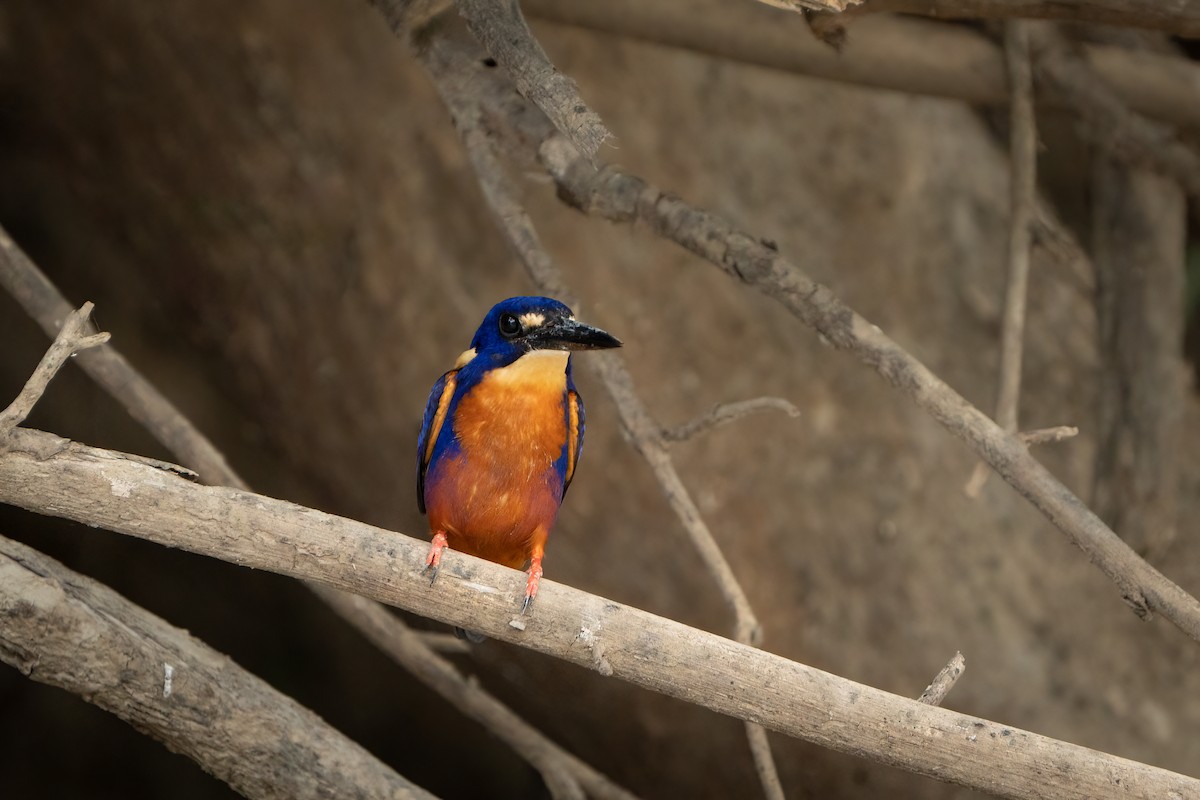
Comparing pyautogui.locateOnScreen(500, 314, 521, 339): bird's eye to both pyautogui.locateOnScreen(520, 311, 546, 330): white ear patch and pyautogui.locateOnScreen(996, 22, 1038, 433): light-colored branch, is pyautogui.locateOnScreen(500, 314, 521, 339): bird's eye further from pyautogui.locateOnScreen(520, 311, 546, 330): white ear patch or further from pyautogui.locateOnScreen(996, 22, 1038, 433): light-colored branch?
pyautogui.locateOnScreen(996, 22, 1038, 433): light-colored branch

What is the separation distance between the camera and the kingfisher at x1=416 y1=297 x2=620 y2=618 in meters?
2.43

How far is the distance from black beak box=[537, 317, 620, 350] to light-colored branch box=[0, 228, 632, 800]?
3.87 feet

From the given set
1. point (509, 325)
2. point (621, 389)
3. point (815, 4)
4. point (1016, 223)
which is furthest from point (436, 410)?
point (1016, 223)

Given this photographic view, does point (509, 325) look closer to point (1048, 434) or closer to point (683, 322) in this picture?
point (1048, 434)

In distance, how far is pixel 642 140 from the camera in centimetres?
395

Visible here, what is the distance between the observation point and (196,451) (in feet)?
10.2

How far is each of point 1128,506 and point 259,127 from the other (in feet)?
10.9

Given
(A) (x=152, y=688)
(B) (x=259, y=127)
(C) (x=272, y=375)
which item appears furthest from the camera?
(C) (x=272, y=375)

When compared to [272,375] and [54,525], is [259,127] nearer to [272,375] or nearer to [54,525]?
[272,375]

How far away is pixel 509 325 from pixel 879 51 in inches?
74.1

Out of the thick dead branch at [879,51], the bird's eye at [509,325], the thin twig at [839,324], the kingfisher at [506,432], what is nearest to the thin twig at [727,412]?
the thin twig at [839,324]

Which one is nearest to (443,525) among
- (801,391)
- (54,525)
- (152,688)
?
(152,688)

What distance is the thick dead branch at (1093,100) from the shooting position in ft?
11.9

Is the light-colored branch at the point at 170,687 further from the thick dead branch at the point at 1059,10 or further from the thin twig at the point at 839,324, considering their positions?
the thick dead branch at the point at 1059,10
